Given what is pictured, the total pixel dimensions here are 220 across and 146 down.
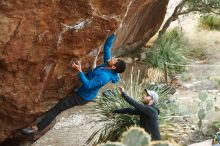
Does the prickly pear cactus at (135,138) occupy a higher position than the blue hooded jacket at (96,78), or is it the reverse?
the blue hooded jacket at (96,78)

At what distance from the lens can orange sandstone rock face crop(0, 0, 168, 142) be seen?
746 centimetres

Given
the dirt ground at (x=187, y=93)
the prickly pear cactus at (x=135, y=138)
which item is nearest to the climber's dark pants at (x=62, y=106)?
the dirt ground at (x=187, y=93)

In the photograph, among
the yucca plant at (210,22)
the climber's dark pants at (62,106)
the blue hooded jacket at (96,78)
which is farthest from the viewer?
the yucca plant at (210,22)

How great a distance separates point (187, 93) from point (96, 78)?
6642mm

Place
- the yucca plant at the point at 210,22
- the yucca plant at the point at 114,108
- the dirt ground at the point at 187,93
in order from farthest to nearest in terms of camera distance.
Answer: the yucca plant at the point at 210,22
the dirt ground at the point at 187,93
the yucca plant at the point at 114,108

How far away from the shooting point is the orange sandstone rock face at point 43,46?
7465 millimetres

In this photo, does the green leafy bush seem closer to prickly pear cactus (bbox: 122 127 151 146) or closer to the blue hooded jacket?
the blue hooded jacket

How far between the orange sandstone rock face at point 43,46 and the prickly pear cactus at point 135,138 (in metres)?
2.84

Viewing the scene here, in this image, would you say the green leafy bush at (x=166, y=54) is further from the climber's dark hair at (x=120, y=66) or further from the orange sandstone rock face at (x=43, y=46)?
the climber's dark hair at (x=120, y=66)

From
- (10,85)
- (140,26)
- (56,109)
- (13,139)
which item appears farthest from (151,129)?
(140,26)

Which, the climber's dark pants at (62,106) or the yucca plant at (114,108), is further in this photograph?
the yucca plant at (114,108)

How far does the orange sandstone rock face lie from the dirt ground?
92.9 inches

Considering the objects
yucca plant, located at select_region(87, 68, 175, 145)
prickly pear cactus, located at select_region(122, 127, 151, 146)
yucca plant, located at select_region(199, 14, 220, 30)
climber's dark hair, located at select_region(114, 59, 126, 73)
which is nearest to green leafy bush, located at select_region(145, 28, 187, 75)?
Answer: yucca plant, located at select_region(199, 14, 220, 30)

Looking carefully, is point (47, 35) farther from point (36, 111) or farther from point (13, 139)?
point (13, 139)
